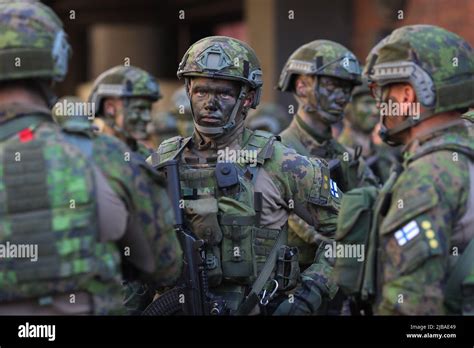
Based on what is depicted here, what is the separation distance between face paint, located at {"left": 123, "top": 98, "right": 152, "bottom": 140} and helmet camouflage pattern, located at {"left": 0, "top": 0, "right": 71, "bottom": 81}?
4.63 metres

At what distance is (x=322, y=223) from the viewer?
663cm

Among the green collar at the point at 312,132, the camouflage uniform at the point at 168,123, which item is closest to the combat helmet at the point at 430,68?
the green collar at the point at 312,132

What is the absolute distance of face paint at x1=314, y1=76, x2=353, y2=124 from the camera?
834 centimetres

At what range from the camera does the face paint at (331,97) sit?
8336 mm

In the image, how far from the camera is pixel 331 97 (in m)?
8.39

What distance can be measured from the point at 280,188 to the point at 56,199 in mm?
2093

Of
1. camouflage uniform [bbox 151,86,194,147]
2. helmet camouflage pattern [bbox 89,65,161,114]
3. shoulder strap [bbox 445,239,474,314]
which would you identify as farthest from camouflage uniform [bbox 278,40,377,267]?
camouflage uniform [bbox 151,86,194,147]

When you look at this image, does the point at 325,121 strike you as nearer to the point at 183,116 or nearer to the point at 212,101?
the point at 212,101

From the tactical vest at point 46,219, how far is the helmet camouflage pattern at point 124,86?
4949 mm

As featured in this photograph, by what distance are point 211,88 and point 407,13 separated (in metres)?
9.24

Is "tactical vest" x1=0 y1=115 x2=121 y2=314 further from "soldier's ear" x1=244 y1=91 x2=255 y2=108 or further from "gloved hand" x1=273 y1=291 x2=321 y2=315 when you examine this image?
"soldier's ear" x1=244 y1=91 x2=255 y2=108

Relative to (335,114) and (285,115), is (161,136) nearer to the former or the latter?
(285,115)

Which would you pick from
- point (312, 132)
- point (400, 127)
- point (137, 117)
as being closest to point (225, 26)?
point (137, 117)

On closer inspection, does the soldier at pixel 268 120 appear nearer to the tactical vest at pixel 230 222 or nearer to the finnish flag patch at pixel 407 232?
the tactical vest at pixel 230 222
